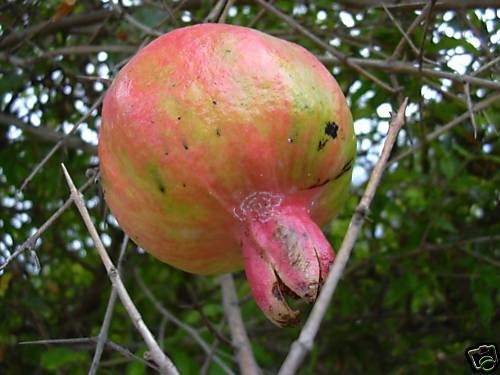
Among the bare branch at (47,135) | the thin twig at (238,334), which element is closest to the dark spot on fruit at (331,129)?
the thin twig at (238,334)

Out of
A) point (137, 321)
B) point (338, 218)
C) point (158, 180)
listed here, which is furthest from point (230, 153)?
point (338, 218)

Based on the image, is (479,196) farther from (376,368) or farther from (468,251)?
(376,368)

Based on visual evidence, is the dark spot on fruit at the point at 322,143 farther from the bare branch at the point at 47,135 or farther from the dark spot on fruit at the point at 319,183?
the bare branch at the point at 47,135

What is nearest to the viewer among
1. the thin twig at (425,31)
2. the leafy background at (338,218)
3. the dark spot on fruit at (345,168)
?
the dark spot on fruit at (345,168)

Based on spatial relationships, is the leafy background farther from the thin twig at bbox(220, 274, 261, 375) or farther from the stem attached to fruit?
the stem attached to fruit

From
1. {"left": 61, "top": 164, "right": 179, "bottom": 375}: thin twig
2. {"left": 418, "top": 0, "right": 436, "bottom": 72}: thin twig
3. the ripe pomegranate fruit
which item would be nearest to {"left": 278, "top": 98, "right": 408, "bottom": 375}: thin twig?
{"left": 61, "top": 164, "right": 179, "bottom": 375}: thin twig

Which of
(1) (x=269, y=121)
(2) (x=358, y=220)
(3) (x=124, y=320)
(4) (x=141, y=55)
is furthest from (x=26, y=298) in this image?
(2) (x=358, y=220)
